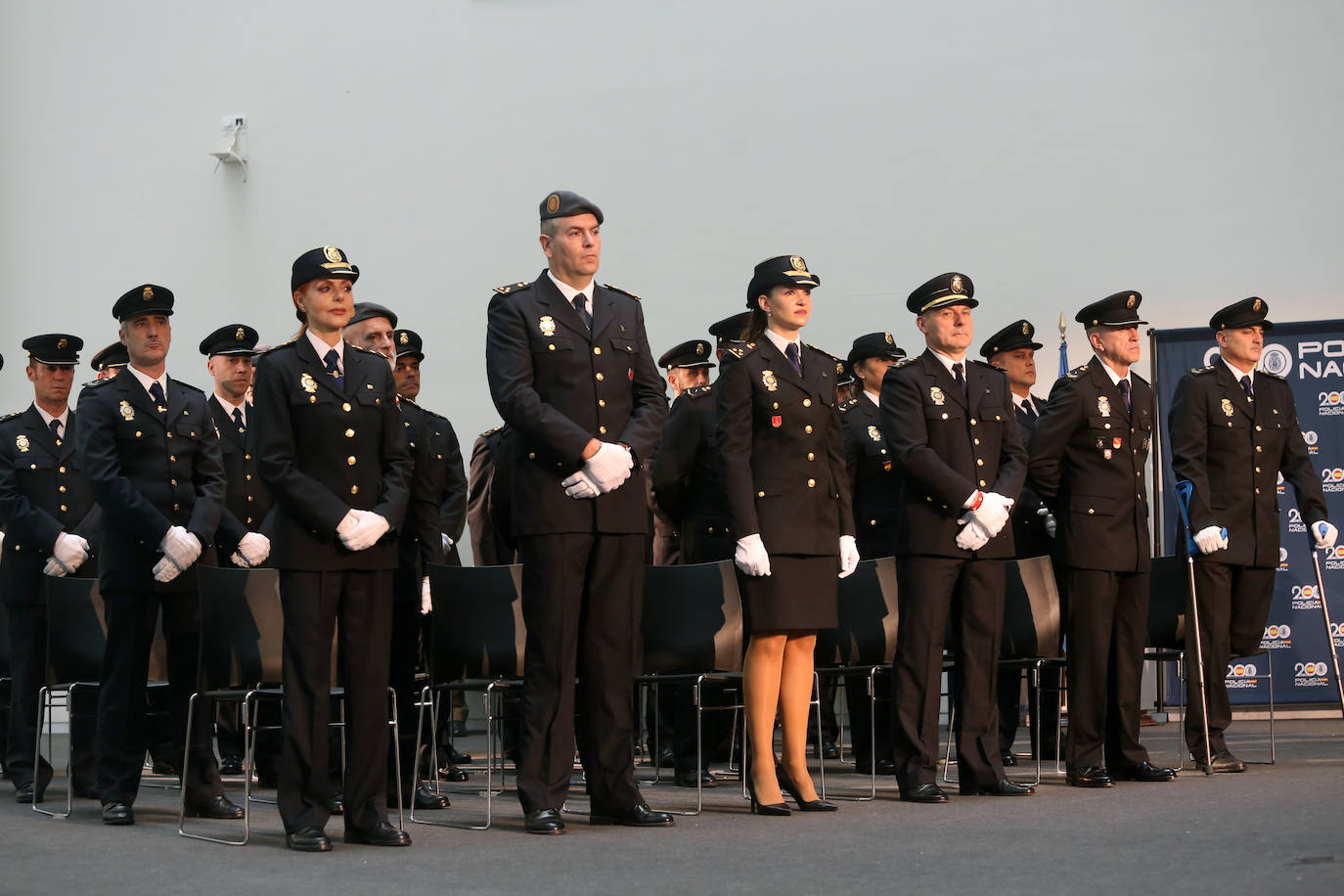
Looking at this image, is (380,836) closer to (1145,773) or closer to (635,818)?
(635,818)

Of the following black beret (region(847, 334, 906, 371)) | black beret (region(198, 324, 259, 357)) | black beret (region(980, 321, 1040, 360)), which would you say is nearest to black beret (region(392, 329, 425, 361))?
black beret (region(198, 324, 259, 357))

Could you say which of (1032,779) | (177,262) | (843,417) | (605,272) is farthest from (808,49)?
(1032,779)

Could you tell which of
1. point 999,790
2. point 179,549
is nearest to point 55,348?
point 179,549

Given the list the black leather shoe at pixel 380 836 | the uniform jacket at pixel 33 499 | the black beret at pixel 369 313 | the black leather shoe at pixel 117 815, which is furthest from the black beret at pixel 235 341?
the black leather shoe at pixel 380 836

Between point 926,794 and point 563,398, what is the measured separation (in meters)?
1.80

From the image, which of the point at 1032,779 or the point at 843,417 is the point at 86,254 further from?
the point at 1032,779

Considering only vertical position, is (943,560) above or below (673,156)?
below

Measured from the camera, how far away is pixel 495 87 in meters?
10.1

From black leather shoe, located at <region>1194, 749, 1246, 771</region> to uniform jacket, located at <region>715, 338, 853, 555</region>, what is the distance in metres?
1.96

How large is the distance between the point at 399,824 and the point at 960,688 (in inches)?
76.8

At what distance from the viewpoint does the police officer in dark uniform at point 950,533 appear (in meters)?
5.37

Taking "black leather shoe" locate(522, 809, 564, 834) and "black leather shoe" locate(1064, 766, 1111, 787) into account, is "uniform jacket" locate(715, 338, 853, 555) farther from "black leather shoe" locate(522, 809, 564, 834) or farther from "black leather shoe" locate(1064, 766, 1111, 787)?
"black leather shoe" locate(1064, 766, 1111, 787)

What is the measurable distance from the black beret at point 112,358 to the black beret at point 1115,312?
162 inches

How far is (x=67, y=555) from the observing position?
5852mm
